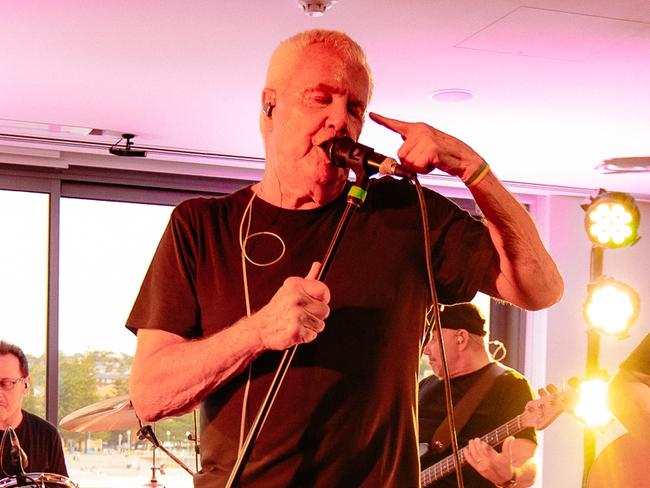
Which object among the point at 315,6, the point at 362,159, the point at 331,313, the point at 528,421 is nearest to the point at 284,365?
the point at 331,313

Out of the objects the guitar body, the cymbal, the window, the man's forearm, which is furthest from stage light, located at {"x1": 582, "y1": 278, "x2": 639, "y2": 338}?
the window

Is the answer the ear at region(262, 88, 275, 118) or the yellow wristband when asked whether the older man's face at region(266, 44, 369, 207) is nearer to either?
the ear at region(262, 88, 275, 118)

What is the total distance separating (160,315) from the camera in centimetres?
153

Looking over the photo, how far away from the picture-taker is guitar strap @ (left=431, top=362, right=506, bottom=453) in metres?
Result: 3.99

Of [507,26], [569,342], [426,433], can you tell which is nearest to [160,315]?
[507,26]

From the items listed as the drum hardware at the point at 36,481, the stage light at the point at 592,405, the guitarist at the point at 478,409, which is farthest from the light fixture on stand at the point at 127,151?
the stage light at the point at 592,405

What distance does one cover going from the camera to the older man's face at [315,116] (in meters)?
1.55

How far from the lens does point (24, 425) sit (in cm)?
494

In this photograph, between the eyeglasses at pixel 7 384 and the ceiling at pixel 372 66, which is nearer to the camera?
the ceiling at pixel 372 66

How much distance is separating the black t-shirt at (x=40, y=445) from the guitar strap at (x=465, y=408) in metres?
2.06

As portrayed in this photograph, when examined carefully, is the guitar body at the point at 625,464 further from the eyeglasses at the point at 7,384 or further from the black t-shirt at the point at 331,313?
the eyeglasses at the point at 7,384

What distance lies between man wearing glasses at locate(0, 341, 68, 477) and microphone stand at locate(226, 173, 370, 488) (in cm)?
375

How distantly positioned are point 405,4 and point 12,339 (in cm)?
384

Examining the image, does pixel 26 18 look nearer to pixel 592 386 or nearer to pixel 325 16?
pixel 325 16
